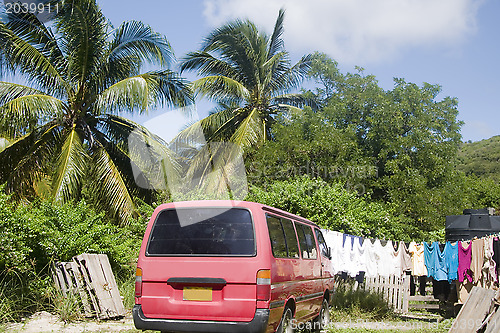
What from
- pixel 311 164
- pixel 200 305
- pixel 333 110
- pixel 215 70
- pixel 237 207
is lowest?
pixel 200 305

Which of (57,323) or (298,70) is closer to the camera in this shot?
(57,323)

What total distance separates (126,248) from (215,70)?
43.6ft

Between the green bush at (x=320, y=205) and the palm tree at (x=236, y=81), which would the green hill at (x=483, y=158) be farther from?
the green bush at (x=320, y=205)

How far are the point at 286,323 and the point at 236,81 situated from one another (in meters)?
16.4

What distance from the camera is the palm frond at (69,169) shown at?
44.7 feet

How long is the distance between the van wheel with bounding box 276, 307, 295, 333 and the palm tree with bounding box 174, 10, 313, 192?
14270 mm

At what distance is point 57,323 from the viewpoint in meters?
8.58

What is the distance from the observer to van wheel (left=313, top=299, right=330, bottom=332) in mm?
8938

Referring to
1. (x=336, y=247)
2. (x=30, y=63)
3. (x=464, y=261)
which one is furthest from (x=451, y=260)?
(x=30, y=63)

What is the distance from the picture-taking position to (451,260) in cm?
1156

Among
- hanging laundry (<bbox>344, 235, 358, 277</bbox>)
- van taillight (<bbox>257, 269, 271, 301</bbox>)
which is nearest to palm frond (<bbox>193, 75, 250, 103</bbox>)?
hanging laundry (<bbox>344, 235, 358, 277</bbox>)

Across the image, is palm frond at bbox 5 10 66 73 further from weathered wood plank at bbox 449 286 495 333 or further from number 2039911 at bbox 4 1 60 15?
weathered wood plank at bbox 449 286 495 333

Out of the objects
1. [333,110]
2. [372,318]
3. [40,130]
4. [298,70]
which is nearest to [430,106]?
[333,110]

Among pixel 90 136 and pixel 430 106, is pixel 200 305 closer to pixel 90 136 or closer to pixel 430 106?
pixel 90 136
